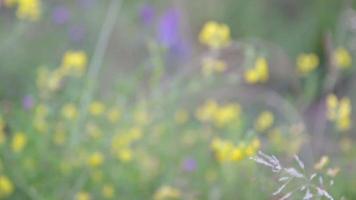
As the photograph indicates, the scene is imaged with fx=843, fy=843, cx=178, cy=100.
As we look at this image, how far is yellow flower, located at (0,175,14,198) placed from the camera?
236 cm

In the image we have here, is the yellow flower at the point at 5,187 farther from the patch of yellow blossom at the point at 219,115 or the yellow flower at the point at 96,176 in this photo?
the patch of yellow blossom at the point at 219,115

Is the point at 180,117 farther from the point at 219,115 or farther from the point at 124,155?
the point at 124,155

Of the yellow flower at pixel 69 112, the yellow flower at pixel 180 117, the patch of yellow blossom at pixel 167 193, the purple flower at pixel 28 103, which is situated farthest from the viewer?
the yellow flower at pixel 180 117

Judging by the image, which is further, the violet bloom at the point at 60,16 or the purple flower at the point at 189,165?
the violet bloom at the point at 60,16

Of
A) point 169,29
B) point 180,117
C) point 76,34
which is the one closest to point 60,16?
point 76,34

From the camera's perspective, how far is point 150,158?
9.00ft

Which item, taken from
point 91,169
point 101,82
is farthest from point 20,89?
point 91,169

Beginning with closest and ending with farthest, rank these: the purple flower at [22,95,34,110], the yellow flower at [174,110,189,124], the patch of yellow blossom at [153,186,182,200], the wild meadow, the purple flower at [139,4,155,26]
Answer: the patch of yellow blossom at [153,186,182,200] < the wild meadow < the purple flower at [22,95,34,110] < the yellow flower at [174,110,189,124] < the purple flower at [139,4,155,26]

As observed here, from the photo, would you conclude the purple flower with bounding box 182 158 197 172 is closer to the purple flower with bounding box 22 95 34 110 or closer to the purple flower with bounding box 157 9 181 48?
the purple flower with bounding box 22 95 34 110

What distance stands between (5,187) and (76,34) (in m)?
1.47

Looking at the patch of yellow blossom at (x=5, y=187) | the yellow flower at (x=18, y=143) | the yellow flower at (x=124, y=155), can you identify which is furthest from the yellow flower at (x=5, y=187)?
the yellow flower at (x=124, y=155)

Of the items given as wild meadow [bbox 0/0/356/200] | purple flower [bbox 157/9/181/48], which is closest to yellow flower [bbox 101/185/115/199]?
wild meadow [bbox 0/0/356/200]

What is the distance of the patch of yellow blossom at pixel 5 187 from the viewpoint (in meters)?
2.36

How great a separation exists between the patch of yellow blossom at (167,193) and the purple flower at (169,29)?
1.33 m
